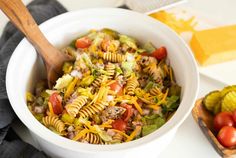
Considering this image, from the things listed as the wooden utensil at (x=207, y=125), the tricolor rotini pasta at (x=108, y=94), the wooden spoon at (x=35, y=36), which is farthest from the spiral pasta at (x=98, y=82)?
the wooden utensil at (x=207, y=125)

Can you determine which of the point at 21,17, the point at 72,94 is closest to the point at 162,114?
the point at 72,94

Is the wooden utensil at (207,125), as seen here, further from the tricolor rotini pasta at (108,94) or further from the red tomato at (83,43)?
the red tomato at (83,43)

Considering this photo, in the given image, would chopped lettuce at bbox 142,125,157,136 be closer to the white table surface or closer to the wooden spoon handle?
the white table surface

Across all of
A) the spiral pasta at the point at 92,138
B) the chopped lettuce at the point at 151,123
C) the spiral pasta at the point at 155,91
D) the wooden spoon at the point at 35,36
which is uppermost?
the wooden spoon at the point at 35,36

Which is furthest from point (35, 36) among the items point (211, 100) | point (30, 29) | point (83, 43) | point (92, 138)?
point (211, 100)

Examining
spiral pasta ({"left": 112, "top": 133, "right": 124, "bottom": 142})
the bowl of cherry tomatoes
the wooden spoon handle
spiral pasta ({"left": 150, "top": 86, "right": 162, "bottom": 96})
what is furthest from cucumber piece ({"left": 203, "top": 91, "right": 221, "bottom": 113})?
the wooden spoon handle

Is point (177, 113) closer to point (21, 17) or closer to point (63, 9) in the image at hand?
point (21, 17)

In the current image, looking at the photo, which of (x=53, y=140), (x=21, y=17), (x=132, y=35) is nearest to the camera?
(x=53, y=140)
